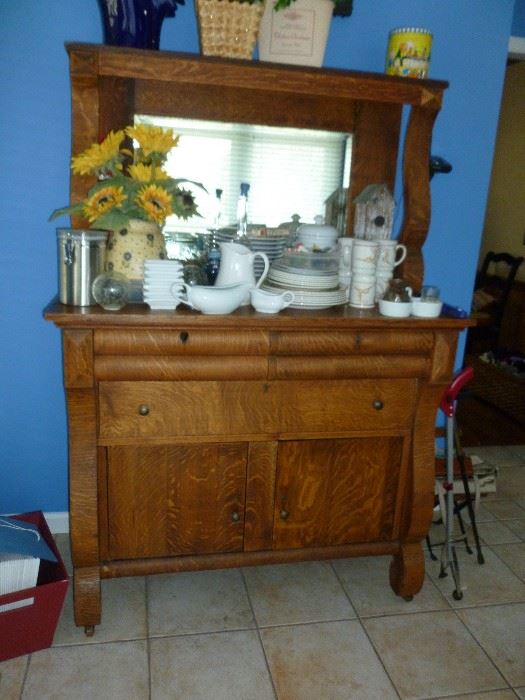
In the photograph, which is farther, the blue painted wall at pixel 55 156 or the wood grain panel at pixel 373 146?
the wood grain panel at pixel 373 146

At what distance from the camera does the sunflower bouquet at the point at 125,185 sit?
5.45 ft

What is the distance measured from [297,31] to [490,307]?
341 cm

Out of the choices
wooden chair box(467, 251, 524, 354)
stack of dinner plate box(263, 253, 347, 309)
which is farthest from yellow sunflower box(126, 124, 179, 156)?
wooden chair box(467, 251, 524, 354)

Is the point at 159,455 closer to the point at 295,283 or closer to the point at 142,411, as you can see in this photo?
the point at 142,411

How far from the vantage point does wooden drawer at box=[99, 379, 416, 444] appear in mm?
1692

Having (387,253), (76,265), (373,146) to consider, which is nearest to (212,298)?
(76,265)

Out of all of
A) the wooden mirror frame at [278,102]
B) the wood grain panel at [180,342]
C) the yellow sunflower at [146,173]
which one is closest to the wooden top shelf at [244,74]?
the wooden mirror frame at [278,102]

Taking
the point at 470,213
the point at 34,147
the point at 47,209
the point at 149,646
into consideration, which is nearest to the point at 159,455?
the point at 149,646

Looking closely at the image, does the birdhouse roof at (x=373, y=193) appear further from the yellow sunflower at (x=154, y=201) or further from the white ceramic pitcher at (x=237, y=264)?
the yellow sunflower at (x=154, y=201)

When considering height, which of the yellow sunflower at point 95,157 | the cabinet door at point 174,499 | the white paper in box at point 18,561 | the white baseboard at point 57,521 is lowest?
the white baseboard at point 57,521

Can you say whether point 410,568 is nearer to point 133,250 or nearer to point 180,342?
point 180,342

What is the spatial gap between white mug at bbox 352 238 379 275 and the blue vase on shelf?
832mm

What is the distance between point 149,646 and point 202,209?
138 cm

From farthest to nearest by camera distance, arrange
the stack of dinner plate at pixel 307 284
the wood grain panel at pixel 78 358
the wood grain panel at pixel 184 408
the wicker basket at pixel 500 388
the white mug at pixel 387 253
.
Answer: the wicker basket at pixel 500 388
the white mug at pixel 387 253
the stack of dinner plate at pixel 307 284
the wood grain panel at pixel 184 408
the wood grain panel at pixel 78 358
